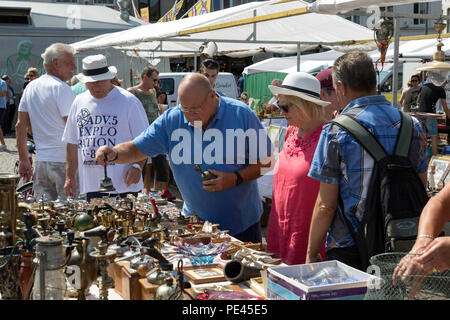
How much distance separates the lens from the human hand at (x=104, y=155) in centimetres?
340

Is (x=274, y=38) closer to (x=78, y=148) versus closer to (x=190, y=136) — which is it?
(x=78, y=148)

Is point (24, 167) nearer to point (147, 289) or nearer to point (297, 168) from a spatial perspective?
point (297, 168)

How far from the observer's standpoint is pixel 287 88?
302 cm

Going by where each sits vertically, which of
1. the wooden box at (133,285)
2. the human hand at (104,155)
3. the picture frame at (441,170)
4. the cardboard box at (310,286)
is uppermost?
the human hand at (104,155)

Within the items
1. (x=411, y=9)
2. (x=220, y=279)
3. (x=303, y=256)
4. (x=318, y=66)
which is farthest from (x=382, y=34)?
(x=411, y=9)

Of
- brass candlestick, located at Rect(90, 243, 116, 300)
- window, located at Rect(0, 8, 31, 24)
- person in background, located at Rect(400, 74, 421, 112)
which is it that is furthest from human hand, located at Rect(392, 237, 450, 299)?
window, located at Rect(0, 8, 31, 24)

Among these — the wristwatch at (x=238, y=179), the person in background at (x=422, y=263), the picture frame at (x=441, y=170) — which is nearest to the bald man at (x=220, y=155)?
the wristwatch at (x=238, y=179)

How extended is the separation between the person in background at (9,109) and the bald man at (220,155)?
45.2 ft

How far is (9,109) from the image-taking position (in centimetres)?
1650

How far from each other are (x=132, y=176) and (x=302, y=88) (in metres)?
1.58

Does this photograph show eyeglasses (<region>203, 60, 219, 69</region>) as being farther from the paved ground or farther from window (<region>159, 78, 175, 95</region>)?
window (<region>159, 78, 175, 95</region>)

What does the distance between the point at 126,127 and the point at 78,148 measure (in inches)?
18.3

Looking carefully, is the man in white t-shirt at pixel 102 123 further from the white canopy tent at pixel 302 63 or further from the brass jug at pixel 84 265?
the white canopy tent at pixel 302 63

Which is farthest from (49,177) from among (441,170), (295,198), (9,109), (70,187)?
(9,109)
